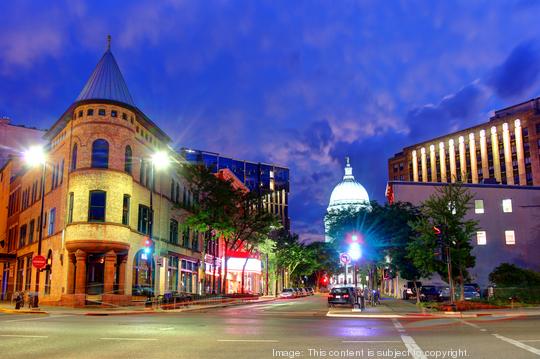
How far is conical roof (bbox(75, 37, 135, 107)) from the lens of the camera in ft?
140

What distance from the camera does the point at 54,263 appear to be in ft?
144

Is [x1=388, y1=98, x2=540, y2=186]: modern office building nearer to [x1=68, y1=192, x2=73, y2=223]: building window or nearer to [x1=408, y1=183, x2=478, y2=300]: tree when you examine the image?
[x1=408, y1=183, x2=478, y2=300]: tree

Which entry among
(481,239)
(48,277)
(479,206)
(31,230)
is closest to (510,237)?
(481,239)

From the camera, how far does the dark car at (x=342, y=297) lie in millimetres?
38625

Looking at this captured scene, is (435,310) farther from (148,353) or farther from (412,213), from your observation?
(412,213)

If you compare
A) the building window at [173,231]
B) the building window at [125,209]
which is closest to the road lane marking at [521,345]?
the building window at [125,209]

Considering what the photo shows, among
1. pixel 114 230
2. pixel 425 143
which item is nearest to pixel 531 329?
pixel 114 230

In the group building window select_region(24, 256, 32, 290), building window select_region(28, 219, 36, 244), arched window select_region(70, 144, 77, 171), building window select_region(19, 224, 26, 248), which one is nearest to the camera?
Result: arched window select_region(70, 144, 77, 171)

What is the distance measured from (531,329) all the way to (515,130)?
13050 centimetres

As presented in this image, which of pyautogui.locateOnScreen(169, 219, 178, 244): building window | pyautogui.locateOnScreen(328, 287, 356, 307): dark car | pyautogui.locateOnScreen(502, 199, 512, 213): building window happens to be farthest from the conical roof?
pyautogui.locateOnScreen(502, 199, 512, 213): building window

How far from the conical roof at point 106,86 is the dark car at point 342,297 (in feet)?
71.0

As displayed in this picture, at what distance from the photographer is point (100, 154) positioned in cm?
4159

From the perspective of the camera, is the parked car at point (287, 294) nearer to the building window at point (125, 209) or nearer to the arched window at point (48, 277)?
the arched window at point (48, 277)

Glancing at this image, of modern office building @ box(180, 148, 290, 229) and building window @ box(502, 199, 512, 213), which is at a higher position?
modern office building @ box(180, 148, 290, 229)
